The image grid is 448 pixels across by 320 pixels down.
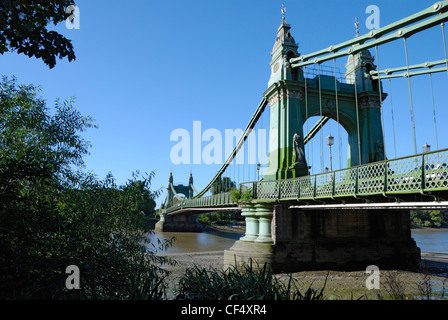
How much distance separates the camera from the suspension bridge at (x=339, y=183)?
9.26 m

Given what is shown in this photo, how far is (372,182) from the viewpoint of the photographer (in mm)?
9625

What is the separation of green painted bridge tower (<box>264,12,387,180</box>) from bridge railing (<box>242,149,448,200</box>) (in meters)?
2.95

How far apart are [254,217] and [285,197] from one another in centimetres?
216

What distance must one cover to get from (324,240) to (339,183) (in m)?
4.93

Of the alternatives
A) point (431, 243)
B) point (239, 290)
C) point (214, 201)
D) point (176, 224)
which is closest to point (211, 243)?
point (214, 201)

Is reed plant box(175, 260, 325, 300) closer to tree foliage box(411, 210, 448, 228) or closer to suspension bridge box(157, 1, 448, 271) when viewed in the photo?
suspension bridge box(157, 1, 448, 271)

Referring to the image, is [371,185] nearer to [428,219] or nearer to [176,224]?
[176,224]

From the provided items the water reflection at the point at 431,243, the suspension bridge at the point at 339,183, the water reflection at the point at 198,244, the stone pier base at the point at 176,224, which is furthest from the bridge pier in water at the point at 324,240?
the stone pier base at the point at 176,224

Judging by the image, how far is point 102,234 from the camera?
5.55 m

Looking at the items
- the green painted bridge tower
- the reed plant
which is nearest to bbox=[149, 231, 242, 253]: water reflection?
the green painted bridge tower

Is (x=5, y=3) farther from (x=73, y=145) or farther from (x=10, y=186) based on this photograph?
(x=73, y=145)

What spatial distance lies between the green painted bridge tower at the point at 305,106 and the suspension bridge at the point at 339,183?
6 centimetres

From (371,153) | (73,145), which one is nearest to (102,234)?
(73,145)

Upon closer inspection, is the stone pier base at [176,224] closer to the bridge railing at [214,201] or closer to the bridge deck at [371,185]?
the bridge railing at [214,201]
